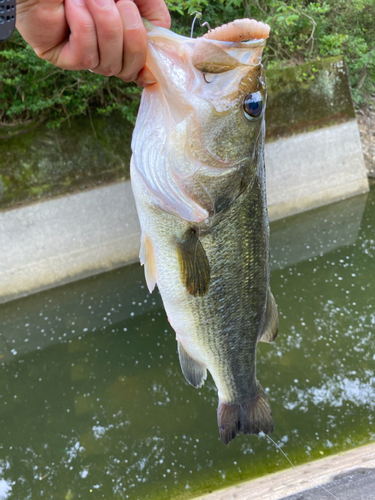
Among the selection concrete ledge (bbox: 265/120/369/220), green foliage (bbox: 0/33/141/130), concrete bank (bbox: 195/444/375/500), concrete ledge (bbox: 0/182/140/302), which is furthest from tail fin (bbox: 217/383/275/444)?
concrete ledge (bbox: 265/120/369/220)

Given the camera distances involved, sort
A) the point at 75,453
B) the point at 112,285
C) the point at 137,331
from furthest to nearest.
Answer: the point at 112,285 → the point at 137,331 → the point at 75,453

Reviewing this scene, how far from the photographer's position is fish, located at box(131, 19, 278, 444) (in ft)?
3.40

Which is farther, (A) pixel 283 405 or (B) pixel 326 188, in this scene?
(B) pixel 326 188

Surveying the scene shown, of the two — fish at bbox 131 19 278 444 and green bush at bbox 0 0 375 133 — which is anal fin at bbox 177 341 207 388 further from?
green bush at bbox 0 0 375 133

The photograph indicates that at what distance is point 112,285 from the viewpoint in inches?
206

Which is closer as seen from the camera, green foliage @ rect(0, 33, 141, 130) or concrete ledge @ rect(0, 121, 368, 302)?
green foliage @ rect(0, 33, 141, 130)

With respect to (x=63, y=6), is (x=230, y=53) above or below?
below

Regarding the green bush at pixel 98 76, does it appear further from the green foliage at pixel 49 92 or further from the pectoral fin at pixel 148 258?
the pectoral fin at pixel 148 258

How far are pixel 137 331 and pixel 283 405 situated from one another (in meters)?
1.87

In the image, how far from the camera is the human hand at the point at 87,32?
87cm

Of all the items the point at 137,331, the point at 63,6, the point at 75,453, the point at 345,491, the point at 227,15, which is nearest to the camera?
the point at 63,6

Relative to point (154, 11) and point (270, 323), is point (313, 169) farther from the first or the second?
point (154, 11)

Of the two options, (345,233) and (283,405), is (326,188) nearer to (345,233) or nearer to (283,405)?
(345,233)

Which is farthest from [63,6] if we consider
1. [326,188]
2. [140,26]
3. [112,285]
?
[326,188]
